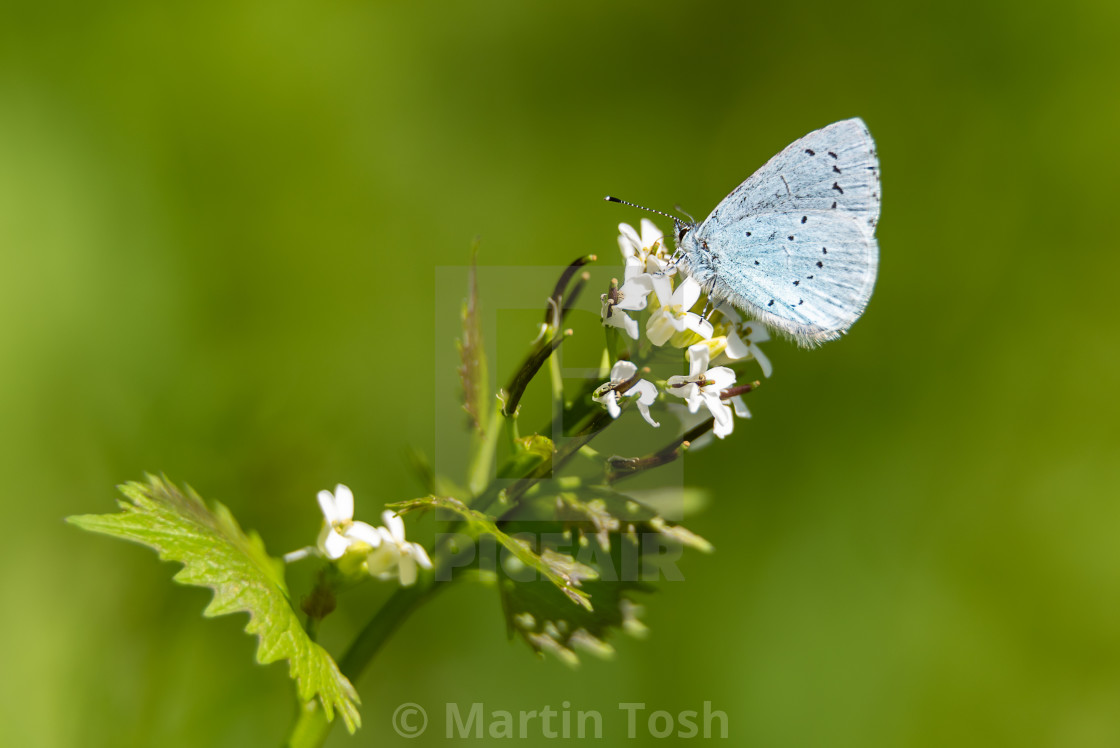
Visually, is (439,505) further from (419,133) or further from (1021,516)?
(1021,516)

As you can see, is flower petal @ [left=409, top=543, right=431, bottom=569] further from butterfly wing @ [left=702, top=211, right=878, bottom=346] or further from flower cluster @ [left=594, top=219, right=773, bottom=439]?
butterfly wing @ [left=702, top=211, right=878, bottom=346]

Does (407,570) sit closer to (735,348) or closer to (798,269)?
(735,348)

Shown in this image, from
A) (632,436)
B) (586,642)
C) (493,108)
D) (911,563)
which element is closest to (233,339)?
(493,108)

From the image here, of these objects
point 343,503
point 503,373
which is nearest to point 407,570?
point 343,503

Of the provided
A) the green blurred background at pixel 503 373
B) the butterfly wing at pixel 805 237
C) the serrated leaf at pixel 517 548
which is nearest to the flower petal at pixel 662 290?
the butterfly wing at pixel 805 237

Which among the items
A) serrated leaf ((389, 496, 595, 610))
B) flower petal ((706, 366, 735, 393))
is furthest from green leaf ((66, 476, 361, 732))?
flower petal ((706, 366, 735, 393))

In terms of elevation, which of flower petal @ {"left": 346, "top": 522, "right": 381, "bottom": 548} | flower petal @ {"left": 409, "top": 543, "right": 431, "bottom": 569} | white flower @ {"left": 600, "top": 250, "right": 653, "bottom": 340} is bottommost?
flower petal @ {"left": 409, "top": 543, "right": 431, "bottom": 569}

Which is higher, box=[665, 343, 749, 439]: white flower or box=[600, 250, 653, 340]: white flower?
box=[600, 250, 653, 340]: white flower
